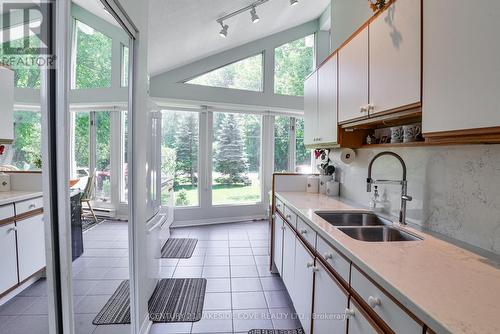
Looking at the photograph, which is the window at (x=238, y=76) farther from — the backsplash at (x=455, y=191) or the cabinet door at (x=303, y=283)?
the cabinet door at (x=303, y=283)

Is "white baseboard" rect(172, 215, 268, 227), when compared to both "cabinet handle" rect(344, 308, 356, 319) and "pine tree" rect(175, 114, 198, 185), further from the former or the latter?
"cabinet handle" rect(344, 308, 356, 319)

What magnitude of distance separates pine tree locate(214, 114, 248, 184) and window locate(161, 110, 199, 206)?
445 millimetres

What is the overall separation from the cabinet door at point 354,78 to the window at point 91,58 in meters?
1.61

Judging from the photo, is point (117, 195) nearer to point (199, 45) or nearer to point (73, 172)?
point (73, 172)

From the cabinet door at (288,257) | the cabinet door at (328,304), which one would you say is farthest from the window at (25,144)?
the cabinet door at (288,257)

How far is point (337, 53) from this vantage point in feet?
7.12

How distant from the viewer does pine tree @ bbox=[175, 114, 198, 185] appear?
15.1ft

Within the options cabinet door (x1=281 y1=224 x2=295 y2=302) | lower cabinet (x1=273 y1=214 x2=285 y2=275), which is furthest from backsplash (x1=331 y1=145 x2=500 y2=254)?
lower cabinet (x1=273 y1=214 x2=285 y2=275)

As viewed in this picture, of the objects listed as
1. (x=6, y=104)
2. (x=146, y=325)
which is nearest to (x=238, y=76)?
(x=146, y=325)

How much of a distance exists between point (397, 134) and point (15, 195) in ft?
6.75

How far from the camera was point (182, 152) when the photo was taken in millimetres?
4621

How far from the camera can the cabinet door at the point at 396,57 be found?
128 centimetres

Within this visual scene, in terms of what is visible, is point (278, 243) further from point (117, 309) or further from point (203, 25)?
point (203, 25)

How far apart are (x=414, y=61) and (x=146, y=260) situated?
7.09 feet
